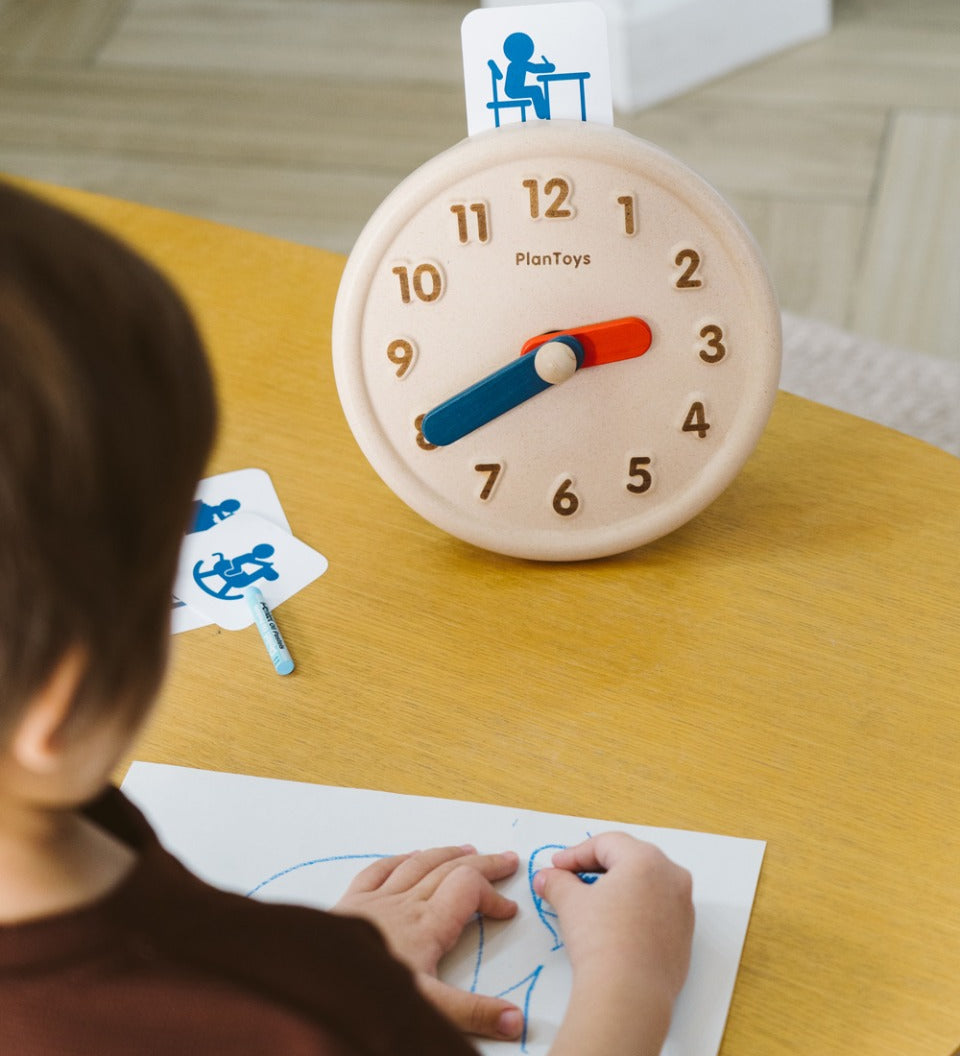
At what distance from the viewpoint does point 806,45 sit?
2883 mm

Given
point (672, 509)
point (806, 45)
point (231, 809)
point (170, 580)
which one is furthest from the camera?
point (806, 45)

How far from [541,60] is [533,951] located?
19.7 inches

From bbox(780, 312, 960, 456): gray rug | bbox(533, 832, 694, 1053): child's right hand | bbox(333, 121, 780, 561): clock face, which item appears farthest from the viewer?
bbox(780, 312, 960, 456): gray rug

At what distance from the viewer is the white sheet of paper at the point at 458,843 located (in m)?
0.64

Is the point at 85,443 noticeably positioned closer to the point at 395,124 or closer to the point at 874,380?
the point at 874,380

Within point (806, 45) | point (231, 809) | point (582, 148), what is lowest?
point (806, 45)

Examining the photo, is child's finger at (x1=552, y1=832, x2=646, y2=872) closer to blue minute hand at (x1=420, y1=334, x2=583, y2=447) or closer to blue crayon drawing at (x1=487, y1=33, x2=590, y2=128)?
blue minute hand at (x1=420, y1=334, x2=583, y2=447)

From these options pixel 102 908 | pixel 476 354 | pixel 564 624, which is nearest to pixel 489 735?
pixel 564 624

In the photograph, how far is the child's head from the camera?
1.21ft

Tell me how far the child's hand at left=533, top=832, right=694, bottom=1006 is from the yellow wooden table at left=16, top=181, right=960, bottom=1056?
0.03 m

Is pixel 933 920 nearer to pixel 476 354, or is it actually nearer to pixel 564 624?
pixel 564 624

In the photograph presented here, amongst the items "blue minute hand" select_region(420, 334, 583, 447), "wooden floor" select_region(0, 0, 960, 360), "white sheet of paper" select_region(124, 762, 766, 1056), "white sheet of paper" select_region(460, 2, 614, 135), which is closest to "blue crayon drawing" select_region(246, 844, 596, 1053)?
"white sheet of paper" select_region(124, 762, 766, 1056)

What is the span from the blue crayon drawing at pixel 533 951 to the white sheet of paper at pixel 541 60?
42 cm

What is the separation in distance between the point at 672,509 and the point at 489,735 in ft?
0.65
